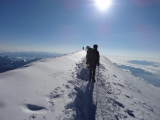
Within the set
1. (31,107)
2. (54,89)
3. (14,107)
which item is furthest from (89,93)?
(14,107)

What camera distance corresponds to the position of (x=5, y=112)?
5426 millimetres

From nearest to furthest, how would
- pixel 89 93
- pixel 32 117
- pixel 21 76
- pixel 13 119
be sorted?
pixel 13 119, pixel 32 117, pixel 21 76, pixel 89 93

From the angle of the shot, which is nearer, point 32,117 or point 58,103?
point 32,117

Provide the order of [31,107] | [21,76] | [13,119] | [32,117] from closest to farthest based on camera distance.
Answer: [13,119], [32,117], [31,107], [21,76]

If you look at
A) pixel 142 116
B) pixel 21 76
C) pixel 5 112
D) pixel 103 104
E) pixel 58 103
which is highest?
pixel 21 76

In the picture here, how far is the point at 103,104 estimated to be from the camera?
30.4ft

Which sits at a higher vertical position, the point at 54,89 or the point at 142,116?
the point at 54,89

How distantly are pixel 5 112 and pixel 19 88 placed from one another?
7.40 feet

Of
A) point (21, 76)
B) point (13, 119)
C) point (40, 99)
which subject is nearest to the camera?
point (13, 119)

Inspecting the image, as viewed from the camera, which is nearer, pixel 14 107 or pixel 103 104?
pixel 14 107

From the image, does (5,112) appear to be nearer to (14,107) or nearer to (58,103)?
(14,107)

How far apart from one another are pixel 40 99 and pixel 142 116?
7.26 meters

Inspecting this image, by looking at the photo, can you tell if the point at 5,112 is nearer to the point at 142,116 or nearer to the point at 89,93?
the point at 89,93

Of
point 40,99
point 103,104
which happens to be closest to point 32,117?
point 40,99
